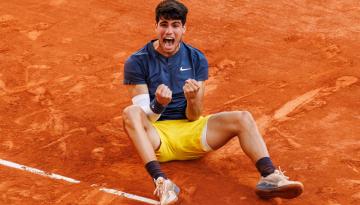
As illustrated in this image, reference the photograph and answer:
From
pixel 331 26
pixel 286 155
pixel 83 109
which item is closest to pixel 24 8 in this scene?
pixel 83 109

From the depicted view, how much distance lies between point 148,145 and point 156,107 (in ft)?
1.16

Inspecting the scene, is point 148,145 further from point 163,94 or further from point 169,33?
point 169,33

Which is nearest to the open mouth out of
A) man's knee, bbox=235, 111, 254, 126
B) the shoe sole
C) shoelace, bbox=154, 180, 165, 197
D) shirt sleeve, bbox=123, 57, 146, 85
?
shirt sleeve, bbox=123, 57, 146, 85

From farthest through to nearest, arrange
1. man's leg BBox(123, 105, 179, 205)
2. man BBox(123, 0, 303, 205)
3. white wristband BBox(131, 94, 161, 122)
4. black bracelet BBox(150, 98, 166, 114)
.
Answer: white wristband BBox(131, 94, 161, 122), black bracelet BBox(150, 98, 166, 114), man BBox(123, 0, 303, 205), man's leg BBox(123, 105, 179, 205)

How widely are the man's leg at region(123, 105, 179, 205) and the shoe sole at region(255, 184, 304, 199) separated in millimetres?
729

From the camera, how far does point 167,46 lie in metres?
6.14

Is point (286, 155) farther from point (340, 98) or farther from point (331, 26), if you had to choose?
point (331, 26)

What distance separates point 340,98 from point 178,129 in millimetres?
2333

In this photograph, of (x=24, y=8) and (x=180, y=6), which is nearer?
(x=180, y=6)

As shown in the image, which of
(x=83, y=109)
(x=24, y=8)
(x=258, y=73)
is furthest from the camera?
(x=24, y=8)

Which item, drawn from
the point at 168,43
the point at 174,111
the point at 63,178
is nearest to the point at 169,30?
the point at 168,43

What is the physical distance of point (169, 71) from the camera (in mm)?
6234

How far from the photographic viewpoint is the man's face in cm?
609

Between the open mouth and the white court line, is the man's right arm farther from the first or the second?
the white court line
